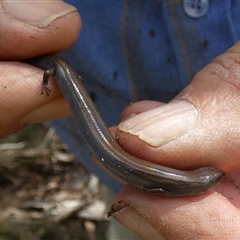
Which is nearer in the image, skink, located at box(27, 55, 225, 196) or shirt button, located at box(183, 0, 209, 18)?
skink, located at box(27, 55, 225, 196)

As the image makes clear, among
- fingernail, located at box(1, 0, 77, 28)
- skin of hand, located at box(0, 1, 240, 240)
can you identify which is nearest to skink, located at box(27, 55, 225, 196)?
skin of hand, located at box(0, 1, 240, 240)

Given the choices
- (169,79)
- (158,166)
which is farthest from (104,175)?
(158,166)

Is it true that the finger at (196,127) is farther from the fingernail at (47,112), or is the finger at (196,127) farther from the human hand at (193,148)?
the fingernail at (47,112)

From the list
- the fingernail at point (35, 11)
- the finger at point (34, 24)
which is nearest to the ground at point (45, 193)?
the finger at point (34, 24)

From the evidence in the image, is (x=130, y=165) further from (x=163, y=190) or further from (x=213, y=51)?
(x=213, y=51)

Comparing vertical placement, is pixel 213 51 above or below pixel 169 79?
above

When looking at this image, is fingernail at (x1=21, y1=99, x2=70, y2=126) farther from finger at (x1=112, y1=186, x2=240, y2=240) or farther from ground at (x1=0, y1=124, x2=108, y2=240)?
ground at (x1=0, y1=124, x2=108, y2=240)
